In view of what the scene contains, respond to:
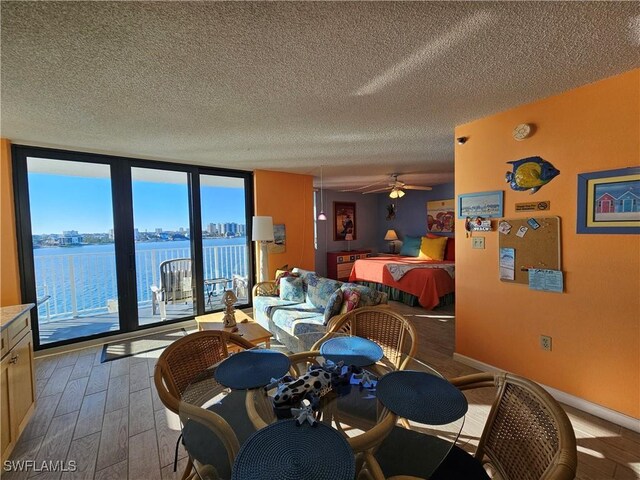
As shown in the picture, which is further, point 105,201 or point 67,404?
point 105,201

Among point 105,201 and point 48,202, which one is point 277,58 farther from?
point 48,202

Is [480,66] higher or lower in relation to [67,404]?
higher

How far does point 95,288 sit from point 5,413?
3.03 meters

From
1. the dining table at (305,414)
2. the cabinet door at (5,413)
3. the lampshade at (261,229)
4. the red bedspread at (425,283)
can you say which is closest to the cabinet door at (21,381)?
the cabinet door at (5,413)

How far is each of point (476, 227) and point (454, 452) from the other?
2.03m

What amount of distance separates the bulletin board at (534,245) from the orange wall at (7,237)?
15.7ft

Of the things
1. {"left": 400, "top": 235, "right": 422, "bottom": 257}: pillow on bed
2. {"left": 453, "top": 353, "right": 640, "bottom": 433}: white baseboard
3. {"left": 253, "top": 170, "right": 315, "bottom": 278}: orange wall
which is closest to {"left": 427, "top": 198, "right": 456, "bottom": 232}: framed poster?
{"left": 400, "top": 235, "right": 422, "bottom": 257}: pillow on bed

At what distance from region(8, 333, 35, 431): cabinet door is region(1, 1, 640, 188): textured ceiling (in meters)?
1.71

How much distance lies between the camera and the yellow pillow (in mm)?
5742

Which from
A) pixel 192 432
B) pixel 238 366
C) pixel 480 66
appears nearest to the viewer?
pixel 192 432

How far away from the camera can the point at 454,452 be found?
45.6 inches

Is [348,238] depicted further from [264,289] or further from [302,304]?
[302,304]

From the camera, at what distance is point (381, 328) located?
79.6 inches

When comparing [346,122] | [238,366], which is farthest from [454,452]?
[346,122]
